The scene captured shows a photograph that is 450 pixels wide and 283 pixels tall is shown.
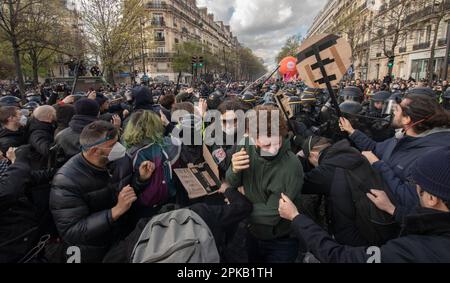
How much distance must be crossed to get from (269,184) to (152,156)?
3.68 feet

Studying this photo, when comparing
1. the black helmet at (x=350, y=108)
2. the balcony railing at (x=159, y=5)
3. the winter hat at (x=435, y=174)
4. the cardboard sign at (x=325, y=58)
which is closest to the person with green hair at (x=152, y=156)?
the cardboard sign at (x=325, y=58)

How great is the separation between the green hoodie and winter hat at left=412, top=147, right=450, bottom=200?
0.77 m

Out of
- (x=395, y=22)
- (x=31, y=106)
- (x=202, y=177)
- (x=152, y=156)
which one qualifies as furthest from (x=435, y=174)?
(x=395, y=22)

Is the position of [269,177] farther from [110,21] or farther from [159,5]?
[159,5]

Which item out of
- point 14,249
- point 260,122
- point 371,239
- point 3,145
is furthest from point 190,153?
point 3,145

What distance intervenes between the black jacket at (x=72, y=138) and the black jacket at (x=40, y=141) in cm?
26

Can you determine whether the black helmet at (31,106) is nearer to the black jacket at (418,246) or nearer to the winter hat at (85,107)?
the winter hat at (85,107)

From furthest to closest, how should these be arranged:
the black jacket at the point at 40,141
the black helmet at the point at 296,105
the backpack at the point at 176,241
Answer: the black helmet at the point at 296,105, the black jacket at the point at 40,141, the backpack at the point at 176,241

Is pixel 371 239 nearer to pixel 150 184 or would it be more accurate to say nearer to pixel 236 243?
pixel 150 184

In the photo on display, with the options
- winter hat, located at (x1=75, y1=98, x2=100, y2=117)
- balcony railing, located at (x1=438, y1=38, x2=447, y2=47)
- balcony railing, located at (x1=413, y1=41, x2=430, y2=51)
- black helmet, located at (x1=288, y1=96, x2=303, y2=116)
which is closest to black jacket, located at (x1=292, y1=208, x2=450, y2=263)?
winter hat, located at (x1=75, y1=98, x2=100, y2=117)

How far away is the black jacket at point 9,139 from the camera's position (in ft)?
11.2

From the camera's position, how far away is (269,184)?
2.00m

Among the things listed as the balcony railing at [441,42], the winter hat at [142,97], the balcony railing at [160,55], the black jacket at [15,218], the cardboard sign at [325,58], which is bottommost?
the black jacket at [15,218]

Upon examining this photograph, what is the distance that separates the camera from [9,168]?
83.0 inches
